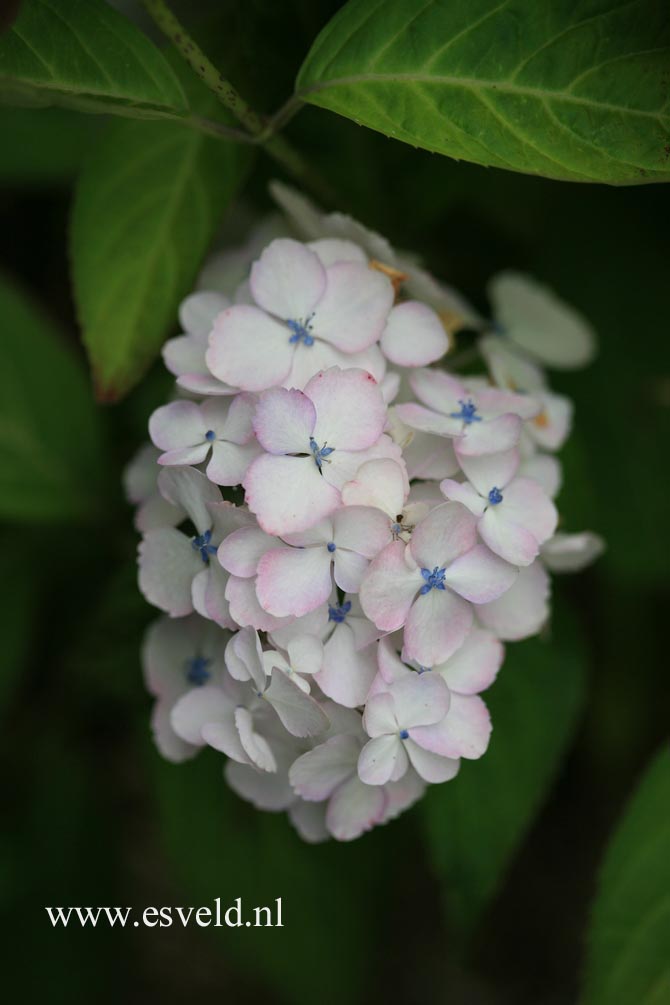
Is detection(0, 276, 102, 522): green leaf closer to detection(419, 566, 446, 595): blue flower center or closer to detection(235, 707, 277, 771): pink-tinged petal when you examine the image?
detection(235, 707, 277, 771): pink-tinged petal

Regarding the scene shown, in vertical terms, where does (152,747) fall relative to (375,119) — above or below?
below

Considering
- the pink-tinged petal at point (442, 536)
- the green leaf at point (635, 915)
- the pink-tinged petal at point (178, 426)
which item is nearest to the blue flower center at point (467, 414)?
the pink-tinged petal at point (442, 536)

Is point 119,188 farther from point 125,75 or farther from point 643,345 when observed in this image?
point 643,345

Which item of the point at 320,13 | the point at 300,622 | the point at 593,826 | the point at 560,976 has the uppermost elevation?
the point at 320,13

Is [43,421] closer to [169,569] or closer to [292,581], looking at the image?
[169,569]

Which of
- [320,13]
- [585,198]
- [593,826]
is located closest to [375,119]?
[320,13]

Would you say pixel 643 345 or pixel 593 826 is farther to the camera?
pixel 593 826

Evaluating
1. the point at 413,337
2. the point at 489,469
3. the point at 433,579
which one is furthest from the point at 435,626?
the point at 413,337

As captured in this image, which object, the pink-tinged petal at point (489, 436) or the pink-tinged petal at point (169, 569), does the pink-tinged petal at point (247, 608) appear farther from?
the pink-tinged petal at point (489, 436)
